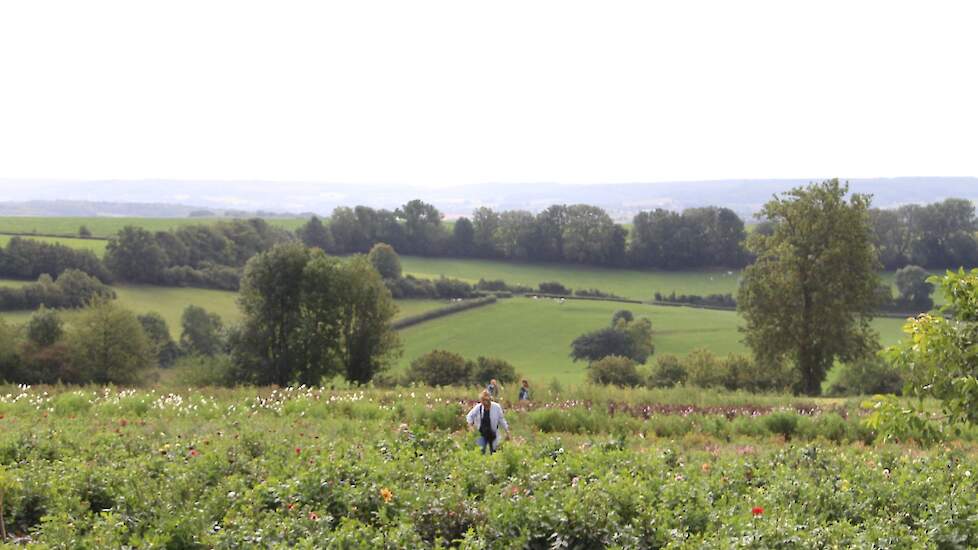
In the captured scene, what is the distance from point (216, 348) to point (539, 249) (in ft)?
171

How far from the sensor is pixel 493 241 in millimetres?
114438

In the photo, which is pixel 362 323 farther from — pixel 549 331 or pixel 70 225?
pixel 70 225

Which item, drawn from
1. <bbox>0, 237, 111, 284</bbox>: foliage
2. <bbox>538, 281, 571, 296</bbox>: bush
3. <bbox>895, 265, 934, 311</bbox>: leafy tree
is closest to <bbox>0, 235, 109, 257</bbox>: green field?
<bbox>0, 237, 111, 284</bbox>: foliage

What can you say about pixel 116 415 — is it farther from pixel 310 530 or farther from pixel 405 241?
pixel 405 241

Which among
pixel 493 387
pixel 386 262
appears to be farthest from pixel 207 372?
pixel 386 262

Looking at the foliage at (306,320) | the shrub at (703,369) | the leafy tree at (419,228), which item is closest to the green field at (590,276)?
the leafy tree at (419,228)

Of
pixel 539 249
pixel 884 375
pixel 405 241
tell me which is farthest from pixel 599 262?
pixel 884 375

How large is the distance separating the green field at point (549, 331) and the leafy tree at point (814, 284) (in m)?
24.4

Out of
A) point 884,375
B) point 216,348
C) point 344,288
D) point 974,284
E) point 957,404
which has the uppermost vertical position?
point 974,284

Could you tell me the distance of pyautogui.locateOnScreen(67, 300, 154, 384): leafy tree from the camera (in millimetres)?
44312

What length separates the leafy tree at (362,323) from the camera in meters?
46.0

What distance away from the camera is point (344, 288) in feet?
150

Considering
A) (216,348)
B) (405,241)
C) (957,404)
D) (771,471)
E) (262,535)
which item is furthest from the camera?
(405,241)

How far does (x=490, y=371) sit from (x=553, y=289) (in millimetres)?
49108
